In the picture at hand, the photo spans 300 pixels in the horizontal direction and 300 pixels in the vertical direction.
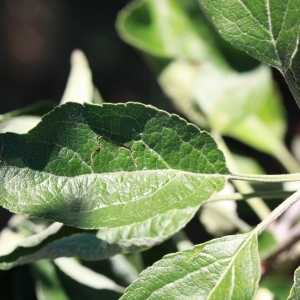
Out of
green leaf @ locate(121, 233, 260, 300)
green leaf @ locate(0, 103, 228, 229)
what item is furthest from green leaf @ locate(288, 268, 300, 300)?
green leaf @ locate(0, 103, 228, 229)

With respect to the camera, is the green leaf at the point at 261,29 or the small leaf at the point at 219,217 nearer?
the green leaf at the point at 261,29

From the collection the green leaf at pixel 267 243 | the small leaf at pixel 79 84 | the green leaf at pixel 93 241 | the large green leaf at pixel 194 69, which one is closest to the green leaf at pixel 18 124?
the small leaf at pixel 79 84

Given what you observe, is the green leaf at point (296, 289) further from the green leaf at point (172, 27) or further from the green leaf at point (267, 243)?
the green leaf at point (172, 27)

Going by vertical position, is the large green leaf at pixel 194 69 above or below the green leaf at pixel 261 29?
below

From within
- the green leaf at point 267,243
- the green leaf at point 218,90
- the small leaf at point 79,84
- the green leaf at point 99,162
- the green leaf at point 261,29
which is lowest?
the green leaf at point 267,243

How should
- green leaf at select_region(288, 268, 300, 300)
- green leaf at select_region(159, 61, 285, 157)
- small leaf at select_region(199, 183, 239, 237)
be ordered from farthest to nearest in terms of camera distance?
1. green leaf at select_region(159, 61, 285, 157)
2. small leaf at select_region(199, 183, 239, 237)
3. green leaf at select_region(288, 268, 300, 300)

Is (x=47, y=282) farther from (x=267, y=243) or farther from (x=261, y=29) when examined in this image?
(x=261, y=29)

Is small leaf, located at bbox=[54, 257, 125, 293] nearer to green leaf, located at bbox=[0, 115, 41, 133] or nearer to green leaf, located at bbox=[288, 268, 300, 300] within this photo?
green leaf, located at bbox=[0, 115, 41, 133]
